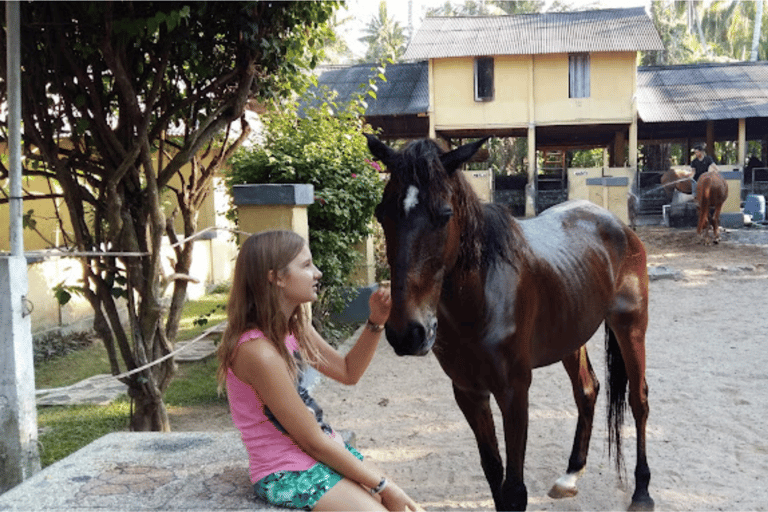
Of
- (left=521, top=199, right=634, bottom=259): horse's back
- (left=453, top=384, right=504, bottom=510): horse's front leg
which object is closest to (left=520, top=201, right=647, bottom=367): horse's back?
(left=521, top=199, right=634, bottom=259): horse's back

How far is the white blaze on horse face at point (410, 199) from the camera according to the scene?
2541 mm

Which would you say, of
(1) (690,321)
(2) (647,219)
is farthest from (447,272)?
(2) (647,219)

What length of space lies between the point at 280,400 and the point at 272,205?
11.4ft

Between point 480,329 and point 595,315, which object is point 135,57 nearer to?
point 480,329

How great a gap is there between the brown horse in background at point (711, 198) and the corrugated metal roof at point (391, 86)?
923 centimetres

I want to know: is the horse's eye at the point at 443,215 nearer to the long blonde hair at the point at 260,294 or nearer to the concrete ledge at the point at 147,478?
the long blonde hair at the point at 260,294

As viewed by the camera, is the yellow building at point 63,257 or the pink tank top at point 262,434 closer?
the pink tank top at point 262,434

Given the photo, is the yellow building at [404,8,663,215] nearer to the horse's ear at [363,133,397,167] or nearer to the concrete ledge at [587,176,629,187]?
the concrete ledge at [587,176,629,187]

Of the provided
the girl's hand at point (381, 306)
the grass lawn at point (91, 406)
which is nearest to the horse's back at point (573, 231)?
the girl's hand at point (381, 306)

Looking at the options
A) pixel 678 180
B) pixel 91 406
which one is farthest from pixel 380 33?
pixel 91 406

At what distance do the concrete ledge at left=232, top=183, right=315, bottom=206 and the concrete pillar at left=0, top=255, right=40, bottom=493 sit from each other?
2498mm

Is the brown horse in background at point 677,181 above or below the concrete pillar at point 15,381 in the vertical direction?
above

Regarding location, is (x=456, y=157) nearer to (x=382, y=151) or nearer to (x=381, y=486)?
(x=382, y=151)

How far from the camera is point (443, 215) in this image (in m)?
2.57
